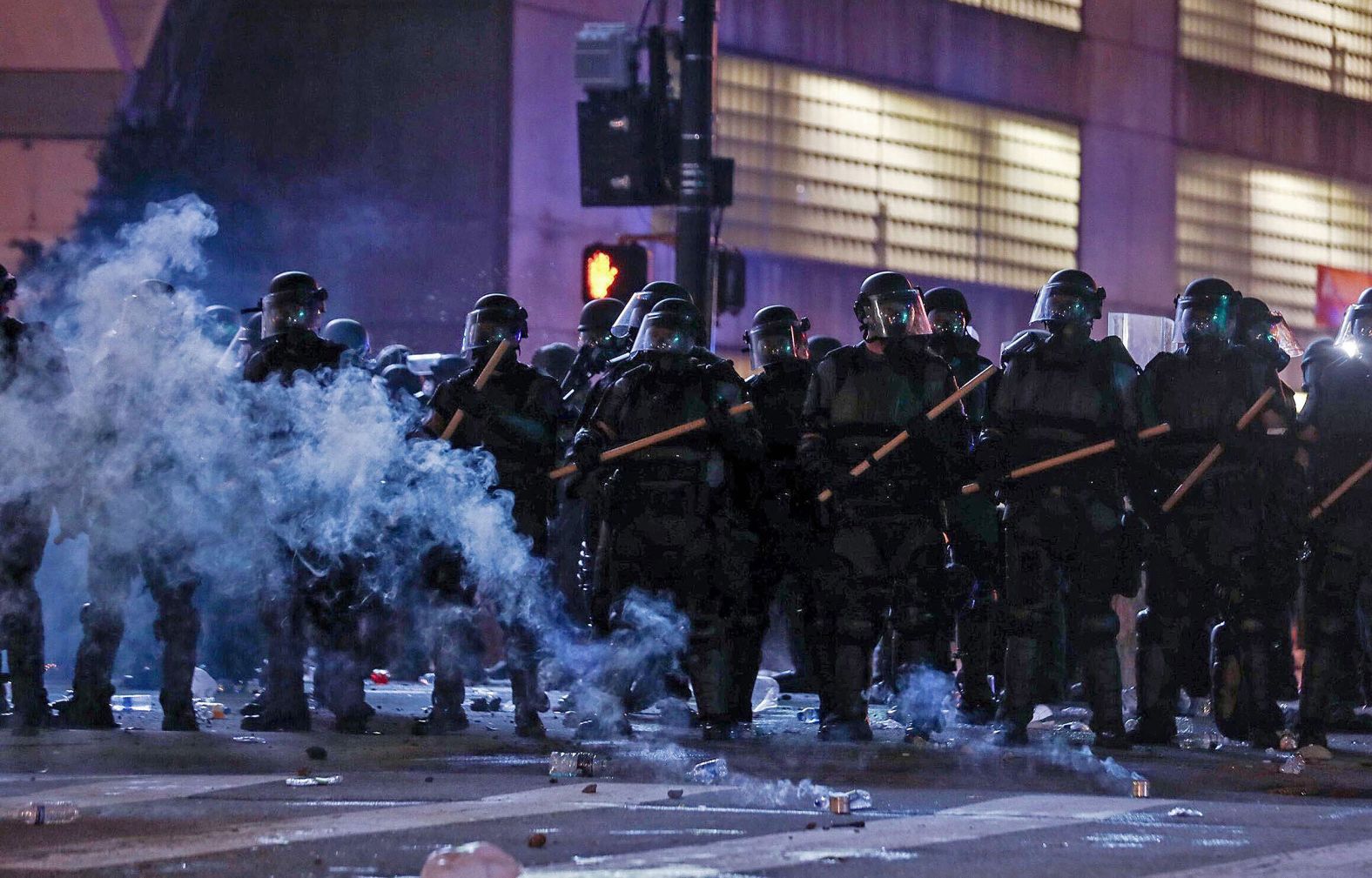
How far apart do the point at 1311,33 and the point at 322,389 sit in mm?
22091

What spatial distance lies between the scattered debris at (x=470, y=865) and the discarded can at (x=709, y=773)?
2.77 meters

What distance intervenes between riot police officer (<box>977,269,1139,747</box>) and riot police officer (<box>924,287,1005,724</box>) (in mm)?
258

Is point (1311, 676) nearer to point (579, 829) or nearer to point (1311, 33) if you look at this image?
point (579, 829)

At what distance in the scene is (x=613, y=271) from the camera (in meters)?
15.8

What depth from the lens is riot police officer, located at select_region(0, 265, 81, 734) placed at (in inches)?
430

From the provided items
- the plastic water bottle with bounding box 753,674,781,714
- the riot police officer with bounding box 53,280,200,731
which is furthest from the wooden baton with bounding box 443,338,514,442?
the plastic water bottle with bounding box 753,674,781,714

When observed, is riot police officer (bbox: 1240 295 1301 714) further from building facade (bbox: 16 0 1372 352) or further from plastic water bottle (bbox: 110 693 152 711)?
building facade (bbox: 16 0 1372 352)

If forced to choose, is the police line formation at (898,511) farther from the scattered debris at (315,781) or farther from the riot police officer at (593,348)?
the scattered debris at (315,781)

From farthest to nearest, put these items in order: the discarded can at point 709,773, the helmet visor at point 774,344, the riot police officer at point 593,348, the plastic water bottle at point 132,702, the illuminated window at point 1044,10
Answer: the illuminated window at point 1044,10 < the riot police officer at point 593,348 < the plastic water bottle at point 132,702 < the helmet visor at point 774,344 < the discarded can at point 709,773

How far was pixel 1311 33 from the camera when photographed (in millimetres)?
30734

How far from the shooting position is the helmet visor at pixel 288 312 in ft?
37.2

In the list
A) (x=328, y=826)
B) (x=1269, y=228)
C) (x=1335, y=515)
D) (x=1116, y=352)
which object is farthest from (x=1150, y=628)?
(x=1269, y=228)

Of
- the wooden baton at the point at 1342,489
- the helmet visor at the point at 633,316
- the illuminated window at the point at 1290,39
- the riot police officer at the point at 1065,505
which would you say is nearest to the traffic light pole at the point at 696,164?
the helmet visor at the point at 633,316


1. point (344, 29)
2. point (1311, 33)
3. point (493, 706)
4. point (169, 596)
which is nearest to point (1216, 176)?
point (1311, 33)
